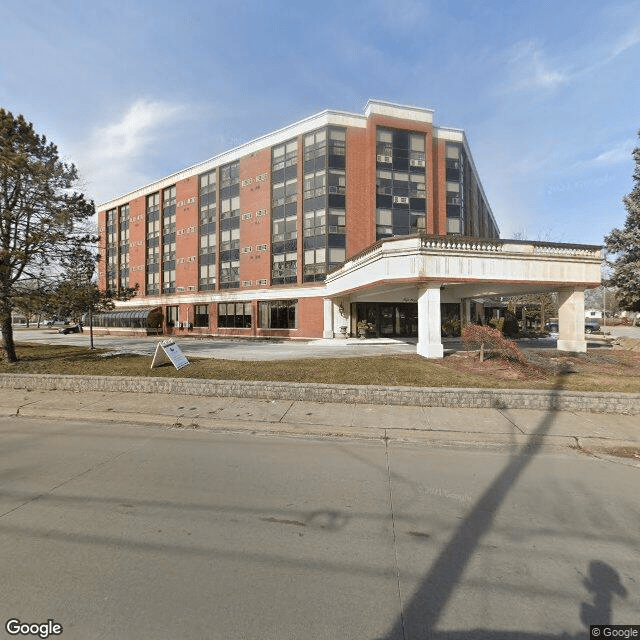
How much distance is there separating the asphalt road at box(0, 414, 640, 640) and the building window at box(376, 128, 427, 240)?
28.7 metres

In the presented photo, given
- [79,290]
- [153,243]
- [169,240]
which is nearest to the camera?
[79,290]

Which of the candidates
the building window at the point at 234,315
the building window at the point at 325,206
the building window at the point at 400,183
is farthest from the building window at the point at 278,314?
the building window at the point at 400,183

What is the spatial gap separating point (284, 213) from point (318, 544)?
3291 cm

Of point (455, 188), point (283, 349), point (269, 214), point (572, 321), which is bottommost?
point (283, 349)

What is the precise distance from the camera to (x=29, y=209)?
1351 cm

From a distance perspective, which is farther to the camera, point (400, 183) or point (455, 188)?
point (455, 188)

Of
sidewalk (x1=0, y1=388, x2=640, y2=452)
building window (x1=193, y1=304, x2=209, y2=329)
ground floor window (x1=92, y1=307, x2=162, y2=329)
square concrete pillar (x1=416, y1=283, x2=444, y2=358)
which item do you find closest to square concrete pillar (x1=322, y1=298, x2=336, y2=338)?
square concrete pillar (x1=416, y1=283, x2=444, y2=358)

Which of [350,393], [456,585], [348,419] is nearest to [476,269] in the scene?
[350,393]

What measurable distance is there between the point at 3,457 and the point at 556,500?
8.09 meters

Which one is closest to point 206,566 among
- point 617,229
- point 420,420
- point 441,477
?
point 441,477

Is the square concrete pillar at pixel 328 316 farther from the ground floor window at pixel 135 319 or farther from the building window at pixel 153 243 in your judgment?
the building window at pixel 153 243

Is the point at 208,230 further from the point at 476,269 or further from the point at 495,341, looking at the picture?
the point at 495,341

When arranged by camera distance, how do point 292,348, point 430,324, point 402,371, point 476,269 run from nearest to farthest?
point 402,371
point 430,324
point 476,269
point 292,348

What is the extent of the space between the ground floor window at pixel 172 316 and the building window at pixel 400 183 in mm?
26222
